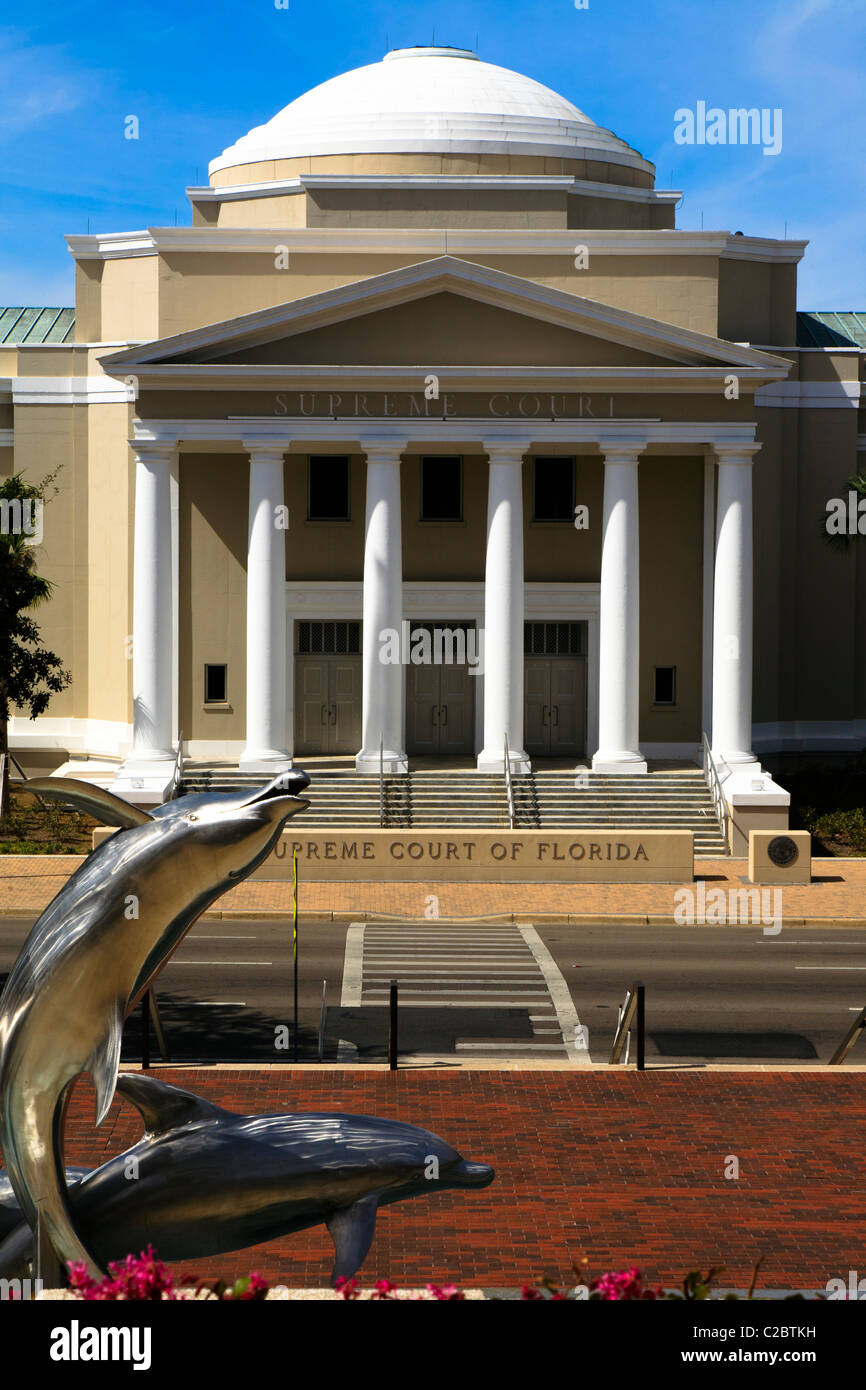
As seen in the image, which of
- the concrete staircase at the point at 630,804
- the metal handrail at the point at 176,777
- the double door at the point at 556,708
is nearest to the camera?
the metal handrail at the point at 176,777

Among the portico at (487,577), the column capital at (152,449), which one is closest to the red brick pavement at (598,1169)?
the portico at (487,577)

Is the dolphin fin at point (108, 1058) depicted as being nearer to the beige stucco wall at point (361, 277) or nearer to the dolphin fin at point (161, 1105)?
the dolphin fin at point (161, 1105)

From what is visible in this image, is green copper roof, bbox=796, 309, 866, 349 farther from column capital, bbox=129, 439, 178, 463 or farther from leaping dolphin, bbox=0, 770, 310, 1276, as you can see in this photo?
leaping dolphin, bbox=0, 770, 310, 1276

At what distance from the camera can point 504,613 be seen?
36.4 meters

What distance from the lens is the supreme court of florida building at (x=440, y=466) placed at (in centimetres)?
3616

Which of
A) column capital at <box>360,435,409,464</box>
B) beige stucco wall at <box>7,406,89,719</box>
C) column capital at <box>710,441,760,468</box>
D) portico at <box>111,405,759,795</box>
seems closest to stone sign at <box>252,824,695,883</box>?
portico at <box>111,405,759,795</box>

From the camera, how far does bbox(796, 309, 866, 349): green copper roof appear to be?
47156 mm

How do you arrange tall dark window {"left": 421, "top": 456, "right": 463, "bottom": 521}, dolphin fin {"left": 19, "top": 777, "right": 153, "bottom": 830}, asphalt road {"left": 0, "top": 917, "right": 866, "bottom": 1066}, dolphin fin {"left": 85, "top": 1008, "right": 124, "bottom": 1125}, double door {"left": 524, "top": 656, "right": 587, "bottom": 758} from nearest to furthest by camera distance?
dolphin fin {"left": 85, "top": 1008, "right": 124, "bottom": 1125}, dolphin fin {"left": 19, "top": 777, "right": 153, "bottom": 830}, asphalt road {"left": 0, "top": 917, "right": 866, "bottom": 1066}, tall dark window {"left": 421, "top": 456, "right": 463, "bottom": 521}, double door {"left": 524, "top": 656, "right": 587, "bottom": 758}

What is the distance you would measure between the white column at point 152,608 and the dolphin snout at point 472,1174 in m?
27.2

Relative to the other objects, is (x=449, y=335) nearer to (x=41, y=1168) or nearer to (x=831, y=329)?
(x=831, y=329)

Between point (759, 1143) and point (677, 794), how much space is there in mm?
21357

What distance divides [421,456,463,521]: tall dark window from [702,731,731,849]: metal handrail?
870cm
